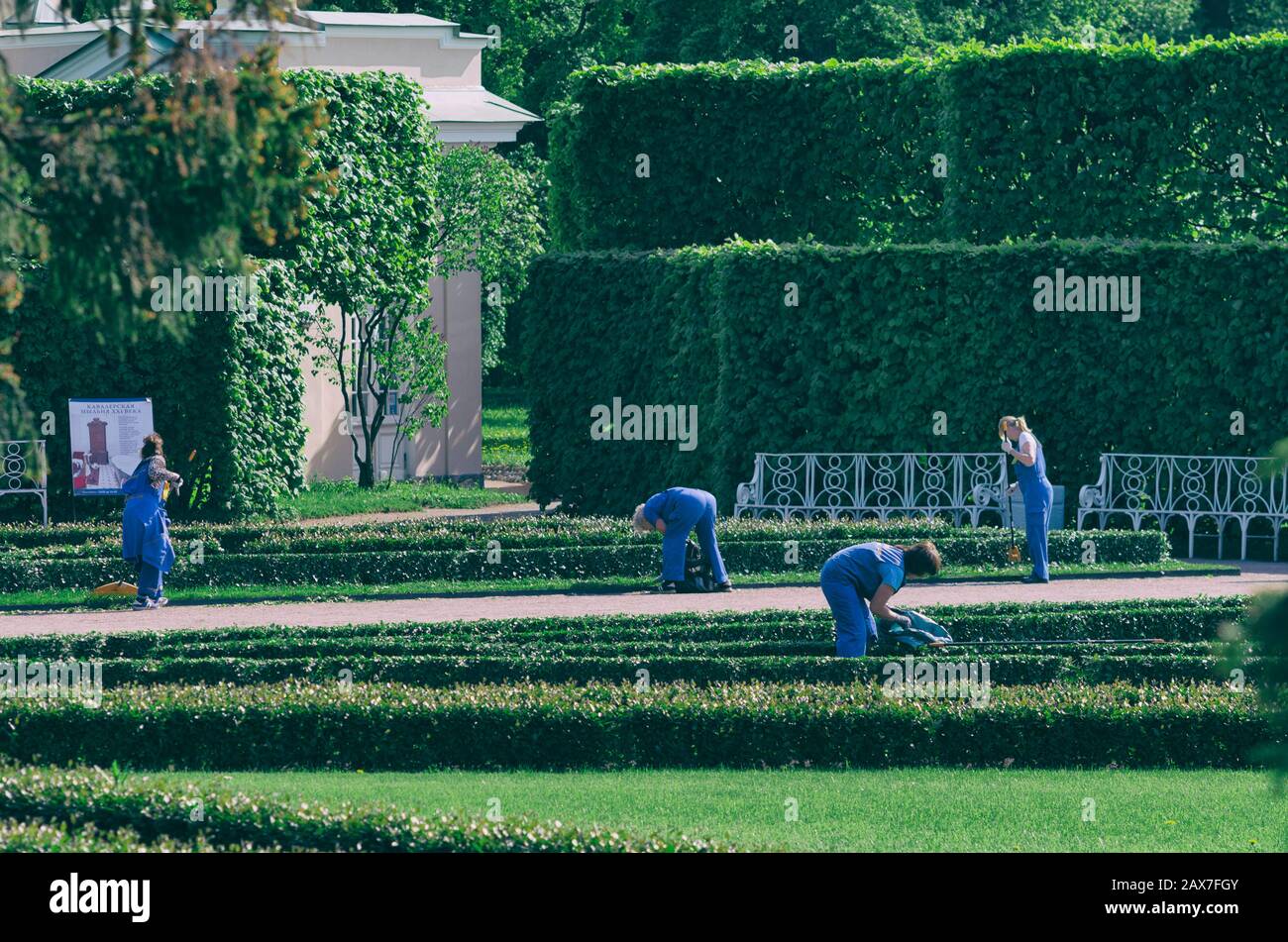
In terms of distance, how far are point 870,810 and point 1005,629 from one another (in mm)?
4919

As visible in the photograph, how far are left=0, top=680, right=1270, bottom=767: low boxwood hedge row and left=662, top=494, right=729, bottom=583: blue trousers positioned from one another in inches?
229

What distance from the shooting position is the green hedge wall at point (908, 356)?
891 inches

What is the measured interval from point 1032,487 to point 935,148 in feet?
33.5

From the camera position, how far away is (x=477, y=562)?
66.7ft

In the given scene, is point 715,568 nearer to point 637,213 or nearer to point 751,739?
point 751,739

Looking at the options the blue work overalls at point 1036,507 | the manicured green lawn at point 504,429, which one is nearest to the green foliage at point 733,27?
the manicured green lawn at point 504,429

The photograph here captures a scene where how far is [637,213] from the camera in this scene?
1181 inches

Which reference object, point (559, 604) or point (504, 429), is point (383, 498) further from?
point (504, 429)

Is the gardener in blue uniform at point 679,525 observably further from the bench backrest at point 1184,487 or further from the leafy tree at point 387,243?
the leafy tree at point 387,243

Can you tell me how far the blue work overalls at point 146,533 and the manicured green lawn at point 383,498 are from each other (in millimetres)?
7236

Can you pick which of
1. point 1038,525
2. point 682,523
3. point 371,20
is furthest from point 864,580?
point 371,20

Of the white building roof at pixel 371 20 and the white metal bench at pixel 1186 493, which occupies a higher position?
the white building roof at pixel 371 20
